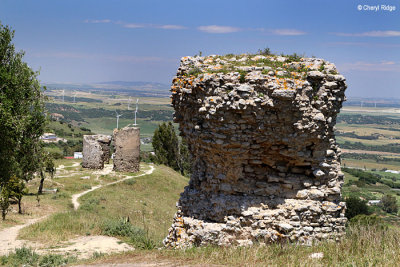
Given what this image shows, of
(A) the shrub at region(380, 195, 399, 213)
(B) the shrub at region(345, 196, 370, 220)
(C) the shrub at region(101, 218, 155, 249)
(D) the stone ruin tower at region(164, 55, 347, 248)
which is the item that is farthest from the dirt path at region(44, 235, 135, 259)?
(A) the shrub at region(380, 195, 399, 213)

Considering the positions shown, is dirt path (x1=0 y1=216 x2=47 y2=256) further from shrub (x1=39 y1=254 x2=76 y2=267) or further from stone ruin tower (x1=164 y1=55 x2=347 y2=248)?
stone ruin tower (x1=164 y1=55 x2=347 y2=248)

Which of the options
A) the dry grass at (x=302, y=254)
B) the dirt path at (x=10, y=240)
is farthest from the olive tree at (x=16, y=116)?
the dry grass at (x=302, y=254)

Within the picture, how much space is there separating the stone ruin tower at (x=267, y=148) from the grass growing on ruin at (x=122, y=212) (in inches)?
106

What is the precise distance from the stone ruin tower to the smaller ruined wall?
1797cm

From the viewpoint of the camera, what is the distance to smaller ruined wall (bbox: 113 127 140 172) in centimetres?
2632

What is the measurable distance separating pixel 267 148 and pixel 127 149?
66.1ft

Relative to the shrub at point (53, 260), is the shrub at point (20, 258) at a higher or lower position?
lower

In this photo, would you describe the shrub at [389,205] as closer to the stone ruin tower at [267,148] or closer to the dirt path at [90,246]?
the stone ruin tower at [267,148]

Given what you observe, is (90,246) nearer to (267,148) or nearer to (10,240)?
(10,240)

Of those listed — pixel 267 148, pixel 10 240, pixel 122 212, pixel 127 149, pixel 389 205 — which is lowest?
pixel 389 205

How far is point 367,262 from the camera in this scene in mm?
5816

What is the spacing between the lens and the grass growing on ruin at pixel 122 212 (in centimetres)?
1207

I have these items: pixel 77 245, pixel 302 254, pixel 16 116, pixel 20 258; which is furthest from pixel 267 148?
pixel 16 116

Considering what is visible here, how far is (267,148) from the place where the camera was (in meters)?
8.43
